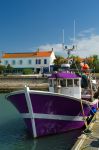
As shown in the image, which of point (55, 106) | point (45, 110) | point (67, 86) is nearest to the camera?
point (45, 110)

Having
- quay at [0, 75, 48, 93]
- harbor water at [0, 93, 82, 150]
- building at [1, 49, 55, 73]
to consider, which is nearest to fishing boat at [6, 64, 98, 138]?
harbor water at [0, 93, 82, 150]

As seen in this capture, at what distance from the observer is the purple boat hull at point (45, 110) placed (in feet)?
53.1

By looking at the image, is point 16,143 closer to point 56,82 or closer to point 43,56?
point 56,82

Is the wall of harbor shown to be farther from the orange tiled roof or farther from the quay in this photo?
the orange tiled roof

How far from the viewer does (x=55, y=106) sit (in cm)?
1684

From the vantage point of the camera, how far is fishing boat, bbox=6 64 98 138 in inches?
639

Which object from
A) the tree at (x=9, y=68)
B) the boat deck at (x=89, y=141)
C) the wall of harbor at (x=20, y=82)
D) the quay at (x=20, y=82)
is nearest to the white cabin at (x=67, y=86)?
the boat deck at (x=89, y=141)

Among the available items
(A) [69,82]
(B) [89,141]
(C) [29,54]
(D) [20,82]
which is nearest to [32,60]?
(C) [29,54]

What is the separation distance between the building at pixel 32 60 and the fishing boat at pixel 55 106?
56.4 meters

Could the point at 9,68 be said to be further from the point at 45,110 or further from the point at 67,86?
the point at 45,110

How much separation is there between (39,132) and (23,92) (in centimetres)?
221

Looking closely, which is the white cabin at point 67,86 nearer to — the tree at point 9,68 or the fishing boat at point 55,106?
the fishing boat at point 55,106

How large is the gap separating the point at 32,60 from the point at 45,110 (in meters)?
61.3

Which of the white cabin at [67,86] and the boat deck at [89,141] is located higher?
the white cabin at [67,86]
